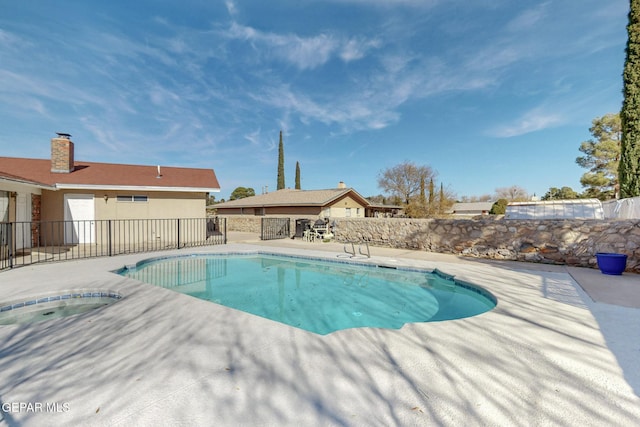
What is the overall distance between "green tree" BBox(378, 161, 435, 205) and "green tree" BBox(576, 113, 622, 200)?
13160 millimetres

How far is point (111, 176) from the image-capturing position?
12797 millimetres

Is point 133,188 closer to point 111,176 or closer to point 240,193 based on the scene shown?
point 111,176

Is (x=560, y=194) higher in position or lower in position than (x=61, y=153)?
lower

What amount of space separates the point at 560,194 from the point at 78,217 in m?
52.7

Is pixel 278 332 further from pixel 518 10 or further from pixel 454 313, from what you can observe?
pixel 518 10

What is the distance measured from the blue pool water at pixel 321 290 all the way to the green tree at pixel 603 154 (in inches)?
896

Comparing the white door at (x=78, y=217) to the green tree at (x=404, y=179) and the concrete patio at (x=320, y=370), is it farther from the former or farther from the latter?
the green tree at (x=404, y=179)

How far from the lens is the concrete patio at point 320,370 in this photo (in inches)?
74.0

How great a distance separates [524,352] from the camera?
9.09 ft

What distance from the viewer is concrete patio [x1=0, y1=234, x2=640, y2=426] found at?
188 cm

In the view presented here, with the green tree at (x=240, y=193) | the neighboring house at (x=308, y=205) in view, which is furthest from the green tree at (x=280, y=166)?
the green tree at (x=240, y=193)

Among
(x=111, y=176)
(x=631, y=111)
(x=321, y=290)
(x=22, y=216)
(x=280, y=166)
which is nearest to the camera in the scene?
(x=321, y=290)

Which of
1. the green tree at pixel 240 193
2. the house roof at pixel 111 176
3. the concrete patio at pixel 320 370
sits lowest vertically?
the concrete patio at pixel 320 370

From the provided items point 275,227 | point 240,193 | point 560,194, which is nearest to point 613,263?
point 275,227
